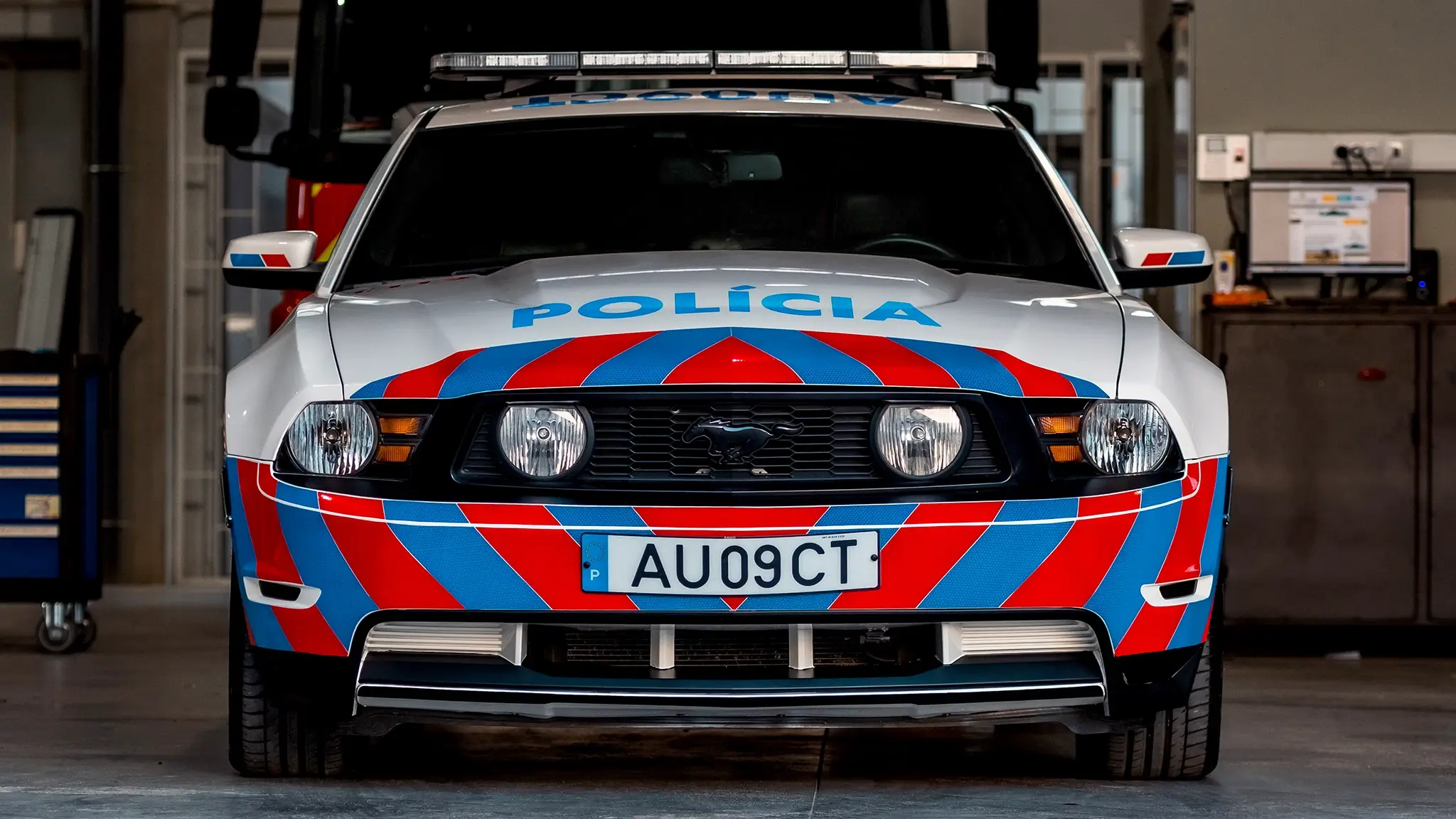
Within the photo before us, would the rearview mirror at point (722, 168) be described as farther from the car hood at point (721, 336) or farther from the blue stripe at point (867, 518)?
the blue stripe at point (867, 518)

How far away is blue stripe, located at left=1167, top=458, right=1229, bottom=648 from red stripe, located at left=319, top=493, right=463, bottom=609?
118 centimetres

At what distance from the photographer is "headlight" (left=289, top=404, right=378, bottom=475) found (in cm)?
330

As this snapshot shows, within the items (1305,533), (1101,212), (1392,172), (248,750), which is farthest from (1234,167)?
(248,750)

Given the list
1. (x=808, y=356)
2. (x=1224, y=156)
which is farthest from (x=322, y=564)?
(x=1224, y=156)

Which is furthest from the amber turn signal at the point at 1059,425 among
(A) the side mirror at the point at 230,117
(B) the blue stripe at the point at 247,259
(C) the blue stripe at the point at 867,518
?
(A) the side mirror at the point at 230,117

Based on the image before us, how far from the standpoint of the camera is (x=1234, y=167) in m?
7.81

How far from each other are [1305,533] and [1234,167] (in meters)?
1.51

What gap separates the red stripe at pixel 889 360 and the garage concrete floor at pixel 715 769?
0.72m

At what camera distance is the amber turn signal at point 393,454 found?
3275 millimetres

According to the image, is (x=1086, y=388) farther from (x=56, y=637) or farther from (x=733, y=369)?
(x=56, y=637)

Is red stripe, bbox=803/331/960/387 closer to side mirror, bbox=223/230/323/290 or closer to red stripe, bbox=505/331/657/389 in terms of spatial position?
red stripe, bbox=505/331/657/389

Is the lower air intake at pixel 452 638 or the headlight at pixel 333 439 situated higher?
the headlight at pixel 333 439

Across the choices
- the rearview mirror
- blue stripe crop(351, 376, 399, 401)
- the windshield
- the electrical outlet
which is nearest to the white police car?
blue stripe crop(351, 376, 399, 401)

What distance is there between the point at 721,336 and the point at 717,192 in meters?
1.21
